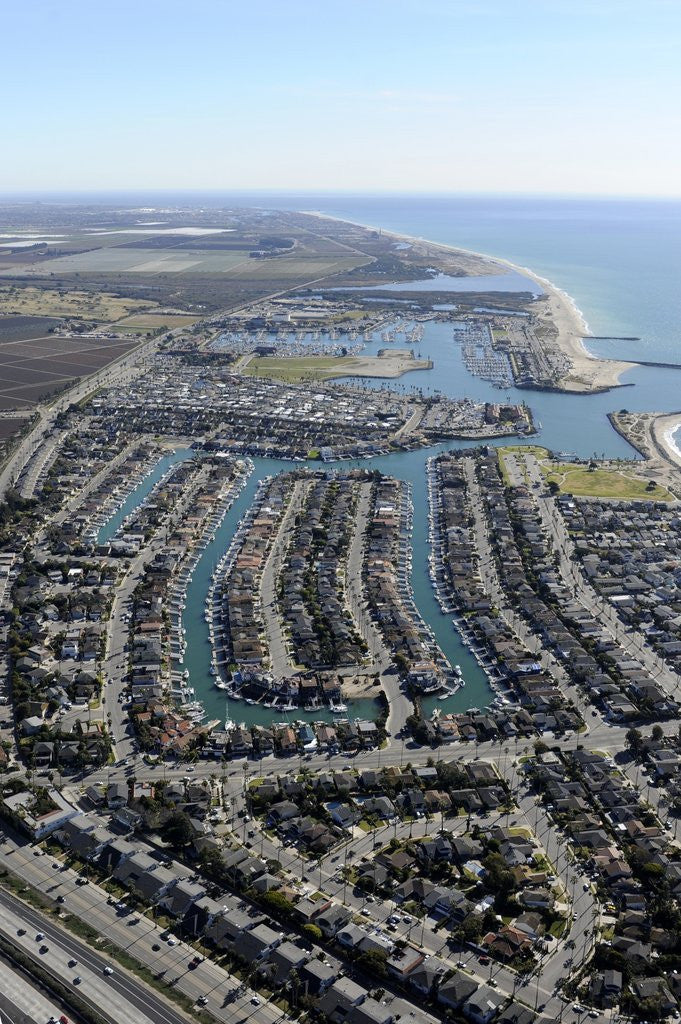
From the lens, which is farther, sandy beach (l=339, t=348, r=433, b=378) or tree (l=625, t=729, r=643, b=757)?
sandy beach (l=339, t=348, r=433, b=378)

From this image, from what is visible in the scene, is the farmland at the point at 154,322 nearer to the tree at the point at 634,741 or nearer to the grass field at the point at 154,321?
the grass field at the point at 154,321

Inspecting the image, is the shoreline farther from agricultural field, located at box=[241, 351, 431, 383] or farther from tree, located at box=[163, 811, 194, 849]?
tree, located at box=[163, 811, 194, 849]

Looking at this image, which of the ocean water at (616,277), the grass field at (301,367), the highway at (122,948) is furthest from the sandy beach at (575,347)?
the highway at (122,948)

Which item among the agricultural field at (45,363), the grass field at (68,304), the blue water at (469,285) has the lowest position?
the agricultural field at (45,363)

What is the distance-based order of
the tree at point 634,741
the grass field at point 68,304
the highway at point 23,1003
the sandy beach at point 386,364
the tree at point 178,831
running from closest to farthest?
the highway at point 23,1003 → the tree at point 178,831 → the tree at point 634,741 → the sandy beach at point 386,364 → the grass field at point 68,304

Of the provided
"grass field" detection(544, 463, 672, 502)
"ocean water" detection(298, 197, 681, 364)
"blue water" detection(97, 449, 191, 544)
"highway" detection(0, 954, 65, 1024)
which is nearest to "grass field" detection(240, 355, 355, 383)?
"blue water" detection(97, 449, 191, 544)

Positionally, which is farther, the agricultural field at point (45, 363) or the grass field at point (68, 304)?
the grass field at point (68, 304)

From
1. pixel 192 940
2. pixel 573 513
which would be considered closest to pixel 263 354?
pixel 573 513

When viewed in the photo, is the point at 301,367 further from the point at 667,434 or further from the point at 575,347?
the point at 667,434
